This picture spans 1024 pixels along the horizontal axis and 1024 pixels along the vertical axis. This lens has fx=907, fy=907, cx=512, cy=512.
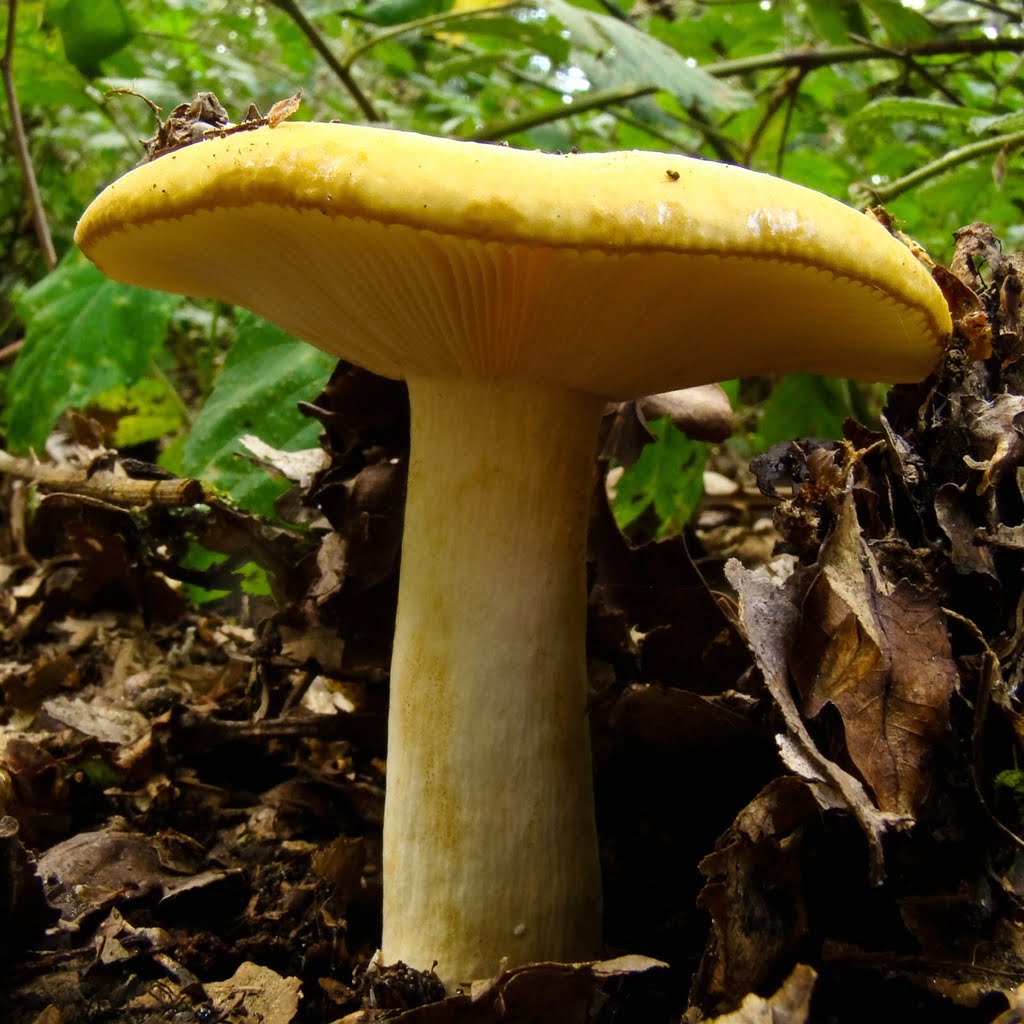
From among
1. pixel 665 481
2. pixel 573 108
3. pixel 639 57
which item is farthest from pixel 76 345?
pixel 573 108

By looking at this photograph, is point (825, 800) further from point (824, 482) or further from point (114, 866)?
point (114, 866)

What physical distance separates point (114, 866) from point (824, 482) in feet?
4.88

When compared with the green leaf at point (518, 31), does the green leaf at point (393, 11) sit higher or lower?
lower

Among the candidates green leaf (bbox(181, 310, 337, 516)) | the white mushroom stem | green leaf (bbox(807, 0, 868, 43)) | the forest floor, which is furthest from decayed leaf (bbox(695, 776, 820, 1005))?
green leaf (bbox(807, 0, 868, 43))

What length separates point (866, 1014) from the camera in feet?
4.05

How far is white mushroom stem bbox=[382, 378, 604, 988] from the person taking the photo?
1521mm

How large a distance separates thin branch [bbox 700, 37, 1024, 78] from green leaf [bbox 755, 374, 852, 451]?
4.01 ft

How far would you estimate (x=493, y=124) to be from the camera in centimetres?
384

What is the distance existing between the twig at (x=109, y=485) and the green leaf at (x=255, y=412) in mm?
226

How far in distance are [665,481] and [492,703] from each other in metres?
1.16

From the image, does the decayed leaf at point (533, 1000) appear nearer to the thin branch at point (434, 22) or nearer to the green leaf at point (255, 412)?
the green leaf at point (255, 412)

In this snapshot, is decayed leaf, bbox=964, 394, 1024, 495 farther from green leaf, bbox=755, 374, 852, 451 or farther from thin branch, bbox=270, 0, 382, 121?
thin branch, bbox=270, 0, 382, 121

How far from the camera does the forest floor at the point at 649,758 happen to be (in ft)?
4.19

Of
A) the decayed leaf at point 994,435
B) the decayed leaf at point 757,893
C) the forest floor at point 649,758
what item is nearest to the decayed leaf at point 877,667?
the forest floor at point 649,758
